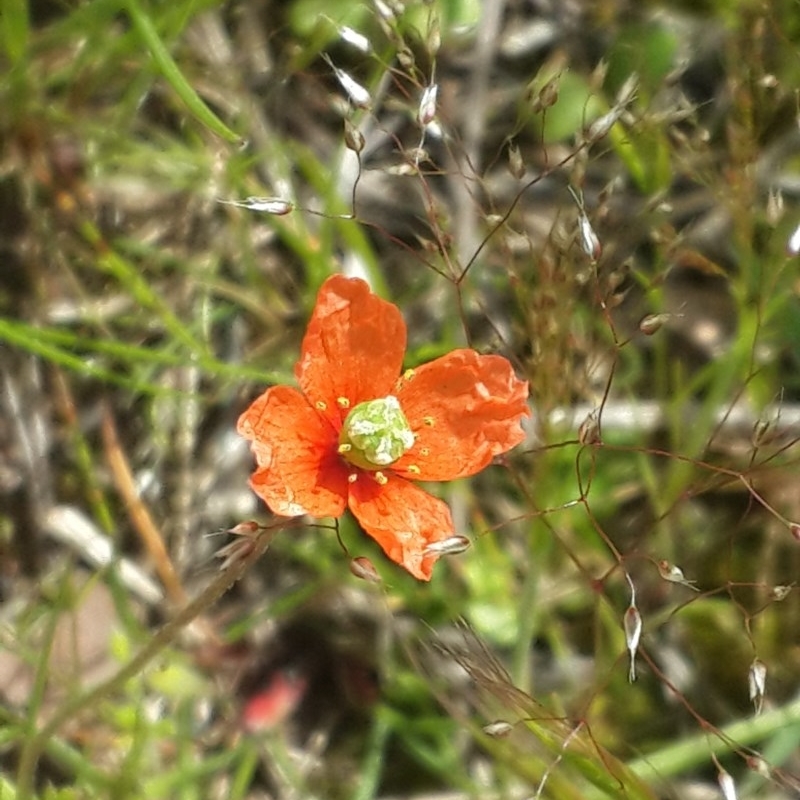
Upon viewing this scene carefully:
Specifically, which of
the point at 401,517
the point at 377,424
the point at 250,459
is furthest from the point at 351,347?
the point at 250,459

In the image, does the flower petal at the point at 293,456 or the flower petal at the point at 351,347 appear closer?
the flower petal at the point at 293,456

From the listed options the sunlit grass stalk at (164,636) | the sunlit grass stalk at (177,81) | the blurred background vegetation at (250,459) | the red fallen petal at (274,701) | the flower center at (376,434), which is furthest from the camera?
the red fallen petal at (274,701)

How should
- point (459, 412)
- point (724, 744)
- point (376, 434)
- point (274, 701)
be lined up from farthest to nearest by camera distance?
point (274, 701)
point (724, 744)
point (459, 412)
point (376, 434)

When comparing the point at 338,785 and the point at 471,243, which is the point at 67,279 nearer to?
the point at 471,243

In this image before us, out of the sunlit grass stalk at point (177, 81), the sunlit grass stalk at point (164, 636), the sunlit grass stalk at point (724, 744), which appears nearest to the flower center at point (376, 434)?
the sunlit grass stalk at point (164, 636)

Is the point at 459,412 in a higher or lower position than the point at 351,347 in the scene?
lower

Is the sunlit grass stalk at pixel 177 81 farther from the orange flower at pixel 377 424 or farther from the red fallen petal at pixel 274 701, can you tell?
the red fallen petal at pixel 274 701

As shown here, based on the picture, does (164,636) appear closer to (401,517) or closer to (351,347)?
(401,517)
